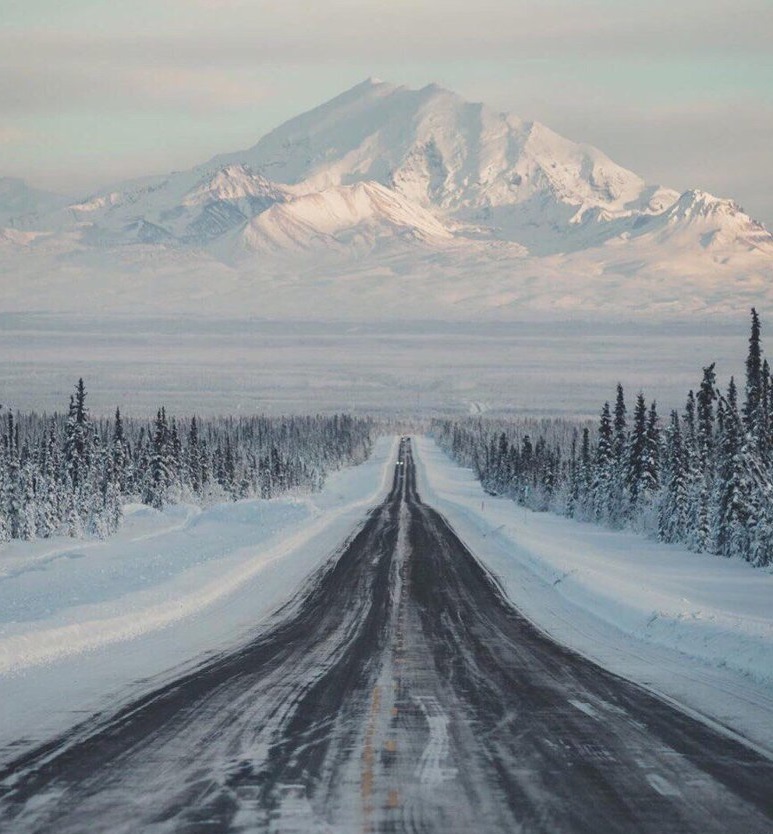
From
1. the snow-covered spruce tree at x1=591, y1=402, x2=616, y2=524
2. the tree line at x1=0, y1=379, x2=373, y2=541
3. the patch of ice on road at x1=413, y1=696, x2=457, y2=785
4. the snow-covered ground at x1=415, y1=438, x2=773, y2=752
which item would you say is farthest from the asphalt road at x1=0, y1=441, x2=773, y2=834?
→ the snow-covered spruce tree at x1=591, y1=402, x2=616, y2=524

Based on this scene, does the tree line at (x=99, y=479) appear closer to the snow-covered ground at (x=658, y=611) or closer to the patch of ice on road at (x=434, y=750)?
the snow-covered ground at (x=658, y=611)

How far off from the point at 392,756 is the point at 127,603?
1411 cm

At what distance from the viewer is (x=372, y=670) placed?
1855cm

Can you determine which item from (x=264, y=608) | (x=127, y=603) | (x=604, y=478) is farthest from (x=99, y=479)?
(x=127, y=603)

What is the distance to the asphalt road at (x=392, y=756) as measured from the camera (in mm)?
10352

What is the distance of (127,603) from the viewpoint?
83.6 ft

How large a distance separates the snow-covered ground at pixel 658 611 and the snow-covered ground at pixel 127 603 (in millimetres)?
6684

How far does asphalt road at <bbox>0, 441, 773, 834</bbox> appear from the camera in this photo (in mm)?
10352

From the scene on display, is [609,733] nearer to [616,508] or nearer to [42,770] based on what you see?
[42,770]

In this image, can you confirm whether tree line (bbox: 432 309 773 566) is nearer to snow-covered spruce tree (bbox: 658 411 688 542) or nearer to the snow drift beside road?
snow-covered spruce tree (bbox: 658 411 688 542)

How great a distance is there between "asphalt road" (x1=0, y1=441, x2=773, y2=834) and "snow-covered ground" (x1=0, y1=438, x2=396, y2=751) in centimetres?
101

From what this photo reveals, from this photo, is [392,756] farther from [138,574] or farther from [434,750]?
[138,574]

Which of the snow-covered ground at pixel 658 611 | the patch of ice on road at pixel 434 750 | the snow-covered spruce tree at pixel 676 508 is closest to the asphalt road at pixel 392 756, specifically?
the patch of ice on road at pixel 434 750

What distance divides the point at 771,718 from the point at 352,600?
15320 mm
